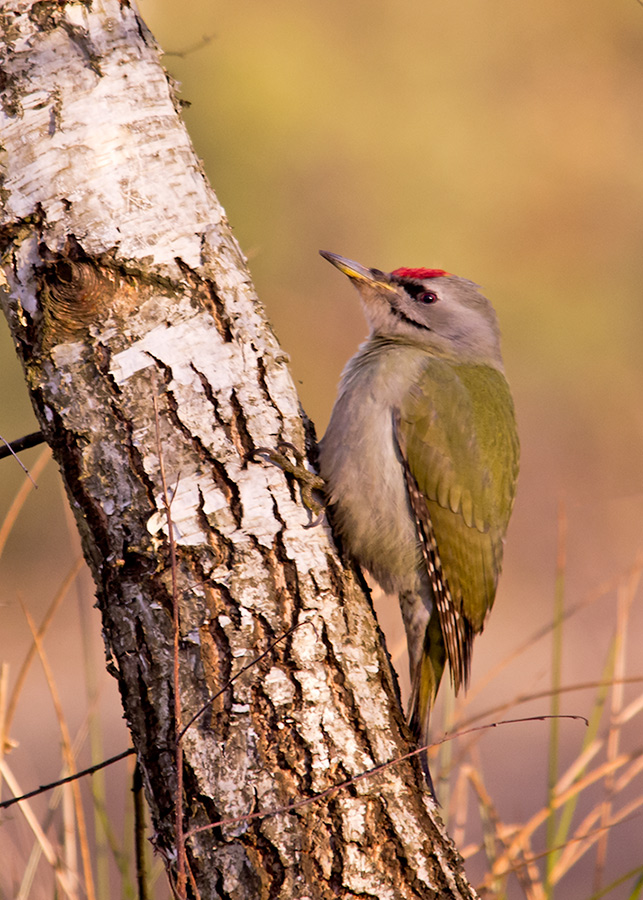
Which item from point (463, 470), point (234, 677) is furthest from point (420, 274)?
point (234, 677)

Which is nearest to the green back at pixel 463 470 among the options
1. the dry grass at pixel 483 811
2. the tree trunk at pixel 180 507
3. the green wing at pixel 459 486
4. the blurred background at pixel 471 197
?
the green wing at pixel 459 486

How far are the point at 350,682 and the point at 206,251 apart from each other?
37.3 inches

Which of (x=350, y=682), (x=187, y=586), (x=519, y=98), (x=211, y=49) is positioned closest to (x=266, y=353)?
(x=187, y=586)

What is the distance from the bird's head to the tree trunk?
1185 millimetres

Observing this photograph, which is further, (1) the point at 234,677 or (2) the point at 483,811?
(2) the point at 483,811

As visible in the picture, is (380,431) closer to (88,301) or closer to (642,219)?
(88,301)

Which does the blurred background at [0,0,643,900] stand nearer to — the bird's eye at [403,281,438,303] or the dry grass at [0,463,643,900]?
the bird's eye at [403,281,438,303]

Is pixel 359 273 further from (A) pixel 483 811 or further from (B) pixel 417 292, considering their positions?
(A) pixel 483 811

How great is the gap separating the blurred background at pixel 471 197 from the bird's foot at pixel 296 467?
258 inches

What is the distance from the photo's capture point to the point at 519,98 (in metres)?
9.98

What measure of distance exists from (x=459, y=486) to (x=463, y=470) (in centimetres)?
5

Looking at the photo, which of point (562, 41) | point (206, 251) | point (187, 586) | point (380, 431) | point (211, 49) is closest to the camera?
point (187, 586)

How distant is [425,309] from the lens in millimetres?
3180

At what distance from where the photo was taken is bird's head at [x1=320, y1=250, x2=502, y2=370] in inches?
124
